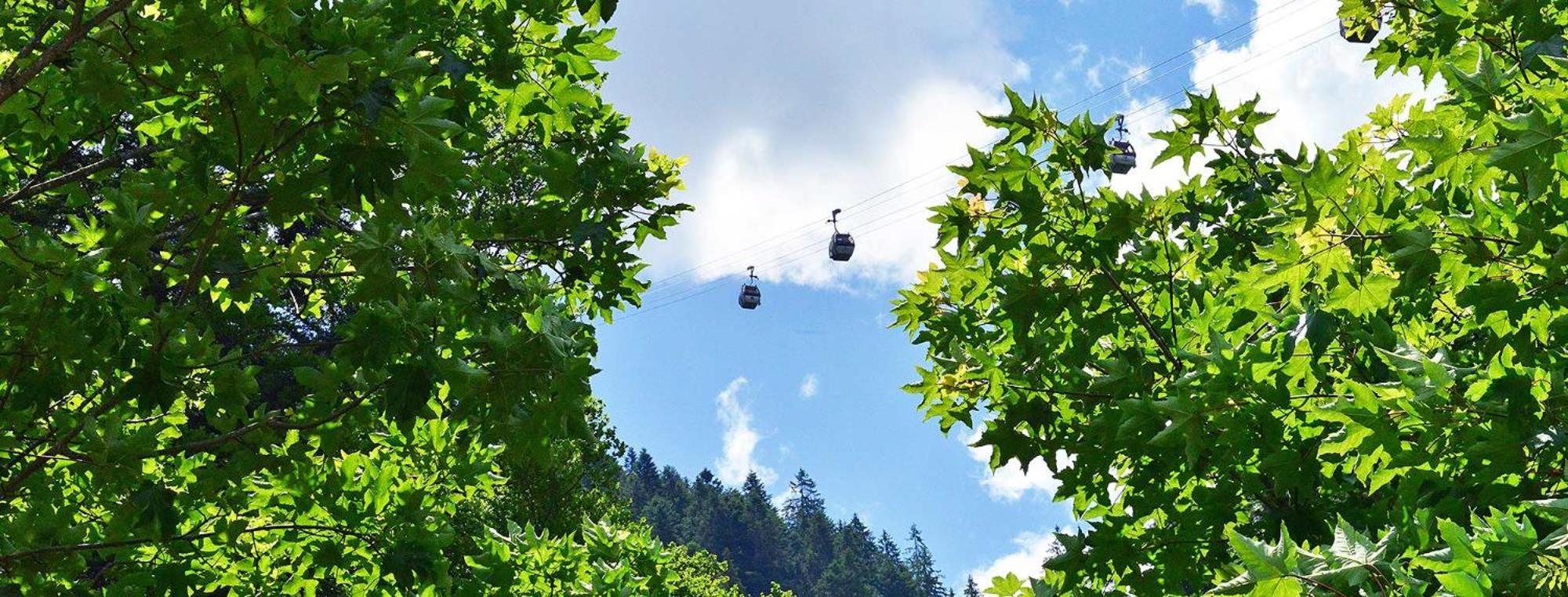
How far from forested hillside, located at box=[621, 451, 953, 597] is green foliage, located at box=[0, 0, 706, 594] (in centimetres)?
12764

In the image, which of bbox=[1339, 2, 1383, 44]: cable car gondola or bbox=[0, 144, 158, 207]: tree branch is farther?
bbox=[1339, 2, 1383, 44]: cable car gondola

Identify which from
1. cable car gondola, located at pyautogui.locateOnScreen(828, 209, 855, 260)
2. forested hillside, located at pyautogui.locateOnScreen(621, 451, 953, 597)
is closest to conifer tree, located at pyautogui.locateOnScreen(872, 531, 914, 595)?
forested hillside, located at pyautogui.locateOnScreen(621, 451, 953, 597)

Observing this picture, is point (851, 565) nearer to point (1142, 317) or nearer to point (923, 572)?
point (923, 572)

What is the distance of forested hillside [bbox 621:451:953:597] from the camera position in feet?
466

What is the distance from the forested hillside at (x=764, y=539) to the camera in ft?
466

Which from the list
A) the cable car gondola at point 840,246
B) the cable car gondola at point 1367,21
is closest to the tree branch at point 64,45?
the cable car gondola at point 1367,21

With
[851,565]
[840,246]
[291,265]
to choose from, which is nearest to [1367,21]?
[291,265]

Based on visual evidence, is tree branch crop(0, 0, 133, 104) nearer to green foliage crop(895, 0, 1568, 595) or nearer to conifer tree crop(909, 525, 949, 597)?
green foliage crop(895, 0, 1568, 595)

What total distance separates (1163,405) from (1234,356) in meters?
0.40

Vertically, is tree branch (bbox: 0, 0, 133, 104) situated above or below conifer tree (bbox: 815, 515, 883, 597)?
below

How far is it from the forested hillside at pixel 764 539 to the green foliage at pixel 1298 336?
128m

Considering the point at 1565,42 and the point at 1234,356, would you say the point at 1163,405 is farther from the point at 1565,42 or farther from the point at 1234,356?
the point at 1565,42

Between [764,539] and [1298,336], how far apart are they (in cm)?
14627

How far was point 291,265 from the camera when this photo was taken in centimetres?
543
